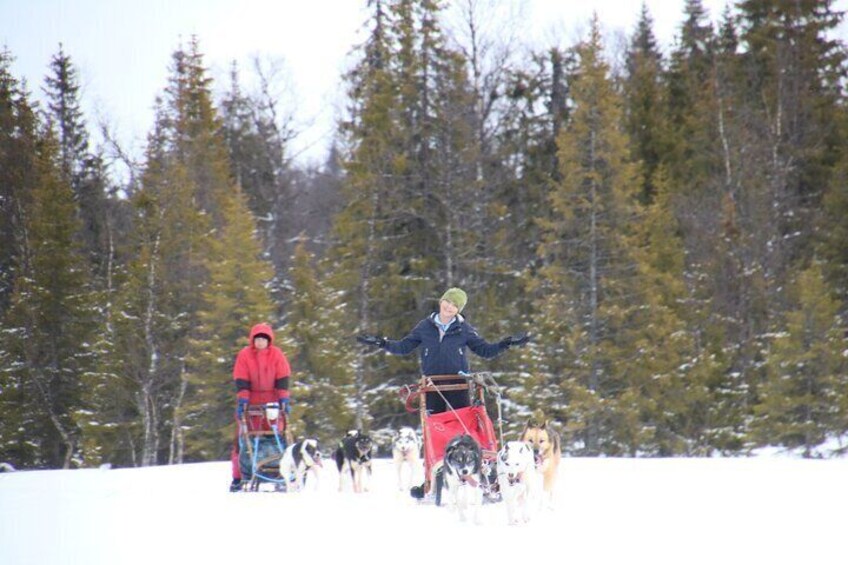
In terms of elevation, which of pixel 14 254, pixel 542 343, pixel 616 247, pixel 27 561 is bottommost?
pixel 27 561

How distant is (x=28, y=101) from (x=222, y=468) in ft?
85.5

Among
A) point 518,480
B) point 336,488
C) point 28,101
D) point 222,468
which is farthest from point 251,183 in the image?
point 518,480

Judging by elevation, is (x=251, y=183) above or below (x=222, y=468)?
above

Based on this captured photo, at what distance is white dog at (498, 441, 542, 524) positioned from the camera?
796 centimetres

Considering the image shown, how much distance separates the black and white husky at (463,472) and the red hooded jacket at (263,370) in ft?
11.0

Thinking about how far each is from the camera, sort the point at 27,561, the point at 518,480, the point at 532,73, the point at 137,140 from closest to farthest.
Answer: the point at 27,561, the point at 518,480, the point at 532,73, the point at 137,140

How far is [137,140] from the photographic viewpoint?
1390 inches

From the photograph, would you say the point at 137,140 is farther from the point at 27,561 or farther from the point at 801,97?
the point at 27,561

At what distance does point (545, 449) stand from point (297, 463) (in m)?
3.18

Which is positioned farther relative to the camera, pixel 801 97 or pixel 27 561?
pixel 801 97

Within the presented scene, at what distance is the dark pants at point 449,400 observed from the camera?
9.62m

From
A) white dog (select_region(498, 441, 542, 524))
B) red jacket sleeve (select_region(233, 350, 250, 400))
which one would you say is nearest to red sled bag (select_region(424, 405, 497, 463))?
white dog (select_region(498, 441, 542, 524))

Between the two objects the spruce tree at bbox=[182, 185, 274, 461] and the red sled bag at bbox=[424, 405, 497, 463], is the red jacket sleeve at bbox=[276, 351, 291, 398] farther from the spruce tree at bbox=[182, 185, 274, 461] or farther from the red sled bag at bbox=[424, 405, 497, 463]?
the spruce tree at bbox=[182, 185, 274, 461]

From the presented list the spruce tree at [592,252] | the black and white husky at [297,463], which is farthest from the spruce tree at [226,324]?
the black and white husky at [297,463]
